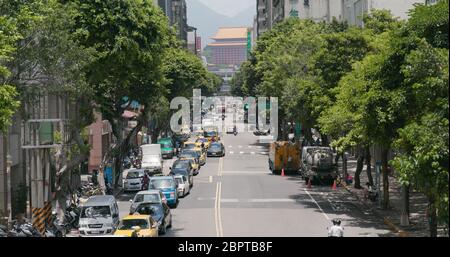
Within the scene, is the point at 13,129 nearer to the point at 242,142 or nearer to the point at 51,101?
the point at 51,101

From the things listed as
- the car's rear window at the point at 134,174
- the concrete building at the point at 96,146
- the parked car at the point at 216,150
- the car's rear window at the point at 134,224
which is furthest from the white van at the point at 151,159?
the car's rear window at the point at 134,224

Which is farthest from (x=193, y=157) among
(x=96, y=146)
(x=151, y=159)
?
(x=96, y=146)

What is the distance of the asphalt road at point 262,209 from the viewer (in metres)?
29.3

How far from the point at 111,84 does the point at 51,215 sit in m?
11.4

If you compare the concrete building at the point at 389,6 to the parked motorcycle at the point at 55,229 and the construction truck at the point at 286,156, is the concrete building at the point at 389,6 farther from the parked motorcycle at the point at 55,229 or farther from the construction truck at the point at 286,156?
the parked motorcycle at the point at 55,229

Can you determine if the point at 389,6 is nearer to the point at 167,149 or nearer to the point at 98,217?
the point at 167,149

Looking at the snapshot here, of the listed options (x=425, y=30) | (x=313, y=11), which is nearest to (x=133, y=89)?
(x=425, y=30)

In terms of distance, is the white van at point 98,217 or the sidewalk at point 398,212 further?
the sidewalk at point 398,212

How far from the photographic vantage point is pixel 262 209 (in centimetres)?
3581

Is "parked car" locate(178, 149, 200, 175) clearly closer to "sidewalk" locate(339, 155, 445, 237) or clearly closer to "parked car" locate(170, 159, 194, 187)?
"parked car" locate(170, 159, 194, 187)

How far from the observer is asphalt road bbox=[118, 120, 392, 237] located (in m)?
29.3

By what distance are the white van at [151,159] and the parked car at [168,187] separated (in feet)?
52.9

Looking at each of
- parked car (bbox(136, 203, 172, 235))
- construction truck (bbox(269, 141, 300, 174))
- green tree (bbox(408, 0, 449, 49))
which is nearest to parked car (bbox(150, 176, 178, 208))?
parked car (bbox(136, 203, 172, 235))

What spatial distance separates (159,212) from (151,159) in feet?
89.4
